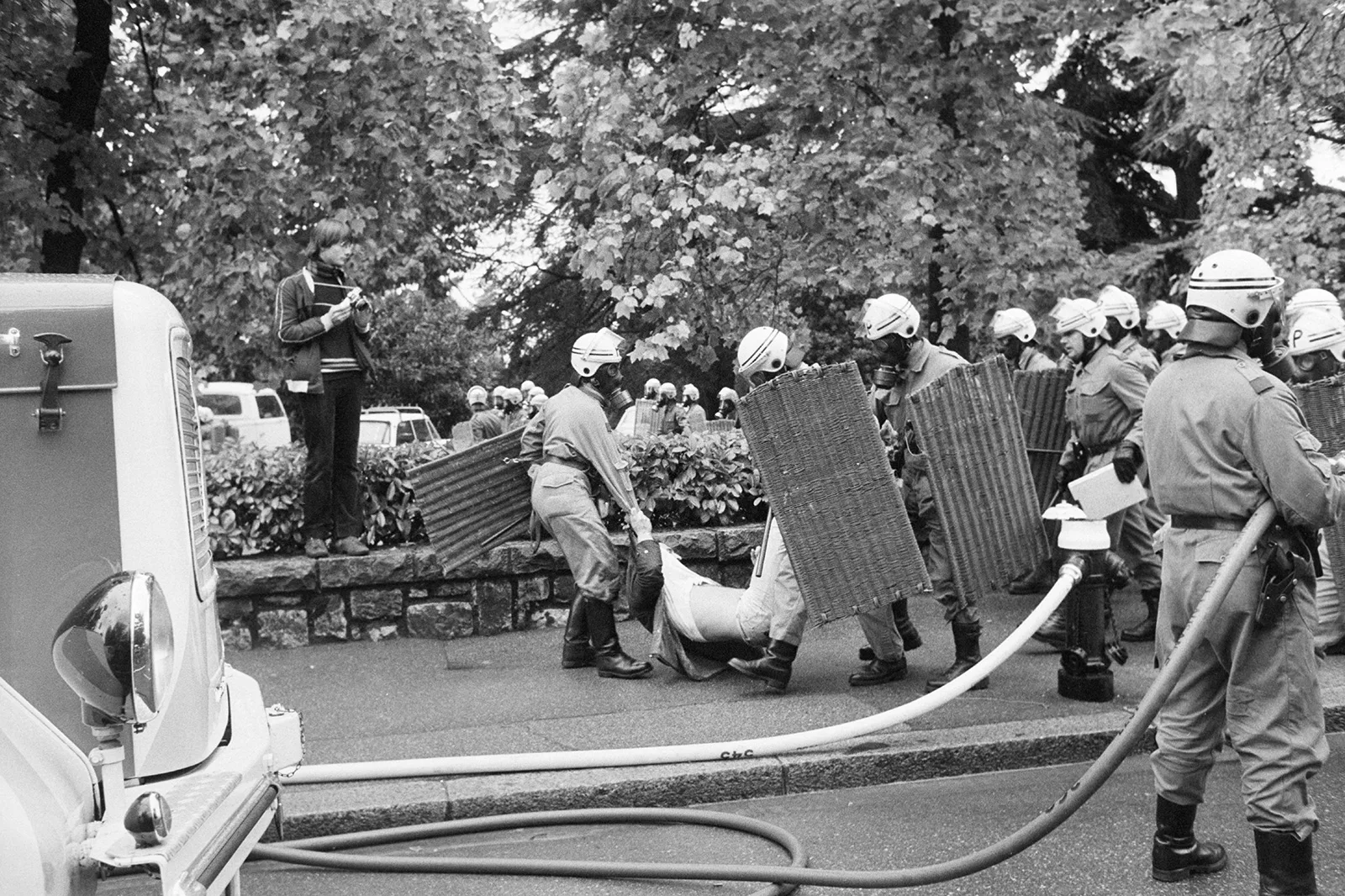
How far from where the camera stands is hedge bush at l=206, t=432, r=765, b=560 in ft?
27.3

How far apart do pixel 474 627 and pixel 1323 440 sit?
16.6 ft

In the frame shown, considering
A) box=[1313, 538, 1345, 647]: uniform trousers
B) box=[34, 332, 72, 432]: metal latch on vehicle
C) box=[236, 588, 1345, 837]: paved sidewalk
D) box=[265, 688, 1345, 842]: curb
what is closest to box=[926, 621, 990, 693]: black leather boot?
box=[236, 588, 1345, 837]: paved sidewalk

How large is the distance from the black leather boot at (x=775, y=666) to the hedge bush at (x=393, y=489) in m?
2.26

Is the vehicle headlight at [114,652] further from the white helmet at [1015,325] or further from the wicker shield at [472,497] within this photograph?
the white helmet at [1015,325]

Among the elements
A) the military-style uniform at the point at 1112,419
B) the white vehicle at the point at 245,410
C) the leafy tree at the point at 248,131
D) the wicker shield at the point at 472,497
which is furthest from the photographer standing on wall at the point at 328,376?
the white vehicle at the point at 245,410

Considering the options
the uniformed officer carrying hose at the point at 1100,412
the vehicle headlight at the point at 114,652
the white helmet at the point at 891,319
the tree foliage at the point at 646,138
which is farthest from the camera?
the tree foliage at the point at 646,138

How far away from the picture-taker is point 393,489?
341 inches

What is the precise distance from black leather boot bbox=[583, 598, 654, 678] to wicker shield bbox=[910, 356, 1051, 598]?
74.8 inches

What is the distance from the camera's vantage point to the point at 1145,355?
8.13 m

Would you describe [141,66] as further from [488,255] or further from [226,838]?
[488,255]

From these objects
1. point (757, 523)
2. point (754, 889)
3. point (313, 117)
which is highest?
point (313, 117)

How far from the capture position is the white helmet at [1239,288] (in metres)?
4.14

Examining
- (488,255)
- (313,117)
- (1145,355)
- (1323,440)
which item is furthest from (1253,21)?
(488,255)

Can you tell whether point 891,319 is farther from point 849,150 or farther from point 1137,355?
point 849,150
